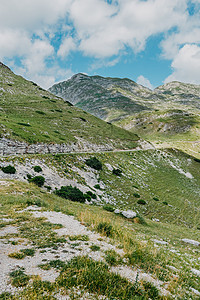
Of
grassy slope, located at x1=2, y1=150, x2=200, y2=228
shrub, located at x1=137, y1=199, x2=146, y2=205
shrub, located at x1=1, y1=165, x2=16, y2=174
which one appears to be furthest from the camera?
shrub, located at x1=137, y1=199, x2=146, y2=205

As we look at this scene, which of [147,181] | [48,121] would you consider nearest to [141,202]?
[147,181]

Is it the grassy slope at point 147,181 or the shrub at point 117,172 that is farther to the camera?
the shrub at point 117,172

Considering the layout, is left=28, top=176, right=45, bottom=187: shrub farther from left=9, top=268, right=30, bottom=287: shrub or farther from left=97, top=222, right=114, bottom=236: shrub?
left=9, top=268, right=30, bottom=287: shrub

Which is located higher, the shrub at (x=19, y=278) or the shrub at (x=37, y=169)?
the shrub at (x=37, y=169)

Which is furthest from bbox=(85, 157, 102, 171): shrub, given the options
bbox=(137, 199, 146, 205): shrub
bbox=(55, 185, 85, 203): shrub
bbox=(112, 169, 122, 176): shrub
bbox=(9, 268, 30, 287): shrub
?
bbox=(9, 268, 30, 287): shrub

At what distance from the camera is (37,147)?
35875 mm

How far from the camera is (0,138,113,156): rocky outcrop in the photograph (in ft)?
99.4

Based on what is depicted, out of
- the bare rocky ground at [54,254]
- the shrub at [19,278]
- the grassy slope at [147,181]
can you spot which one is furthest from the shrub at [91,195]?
the shrub at [19,278]

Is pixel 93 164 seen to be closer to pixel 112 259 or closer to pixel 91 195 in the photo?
pixel 91 195

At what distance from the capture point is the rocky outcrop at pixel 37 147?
30297 millimetres

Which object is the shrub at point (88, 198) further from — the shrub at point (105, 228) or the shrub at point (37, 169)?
the shrub at point (105, 228)

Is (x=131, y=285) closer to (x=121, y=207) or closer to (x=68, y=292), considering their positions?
(x=68, y=292)

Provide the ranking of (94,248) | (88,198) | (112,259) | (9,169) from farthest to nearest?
(88,198) < (9,169) < (94,248) < (112,259)

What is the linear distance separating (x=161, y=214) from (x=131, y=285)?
1014 inches
